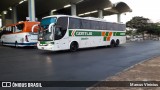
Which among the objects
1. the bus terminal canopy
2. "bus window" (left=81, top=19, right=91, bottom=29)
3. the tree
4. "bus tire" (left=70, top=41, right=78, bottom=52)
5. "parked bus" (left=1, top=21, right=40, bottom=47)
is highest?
the bus terminal canopy

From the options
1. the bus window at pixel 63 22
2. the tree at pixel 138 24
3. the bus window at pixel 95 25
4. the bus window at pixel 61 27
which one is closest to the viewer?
the bus window at pixel 61 27

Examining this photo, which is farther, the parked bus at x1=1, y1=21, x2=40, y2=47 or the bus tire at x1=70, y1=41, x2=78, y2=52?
the parked bus at x1=1, y1=21, x2=40, y2=47

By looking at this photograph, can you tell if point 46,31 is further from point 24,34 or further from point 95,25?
point 95,25

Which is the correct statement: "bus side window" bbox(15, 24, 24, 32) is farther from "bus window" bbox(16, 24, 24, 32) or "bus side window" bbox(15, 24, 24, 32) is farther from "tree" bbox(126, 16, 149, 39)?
"tree" bbox(126, 16, 149, 39)

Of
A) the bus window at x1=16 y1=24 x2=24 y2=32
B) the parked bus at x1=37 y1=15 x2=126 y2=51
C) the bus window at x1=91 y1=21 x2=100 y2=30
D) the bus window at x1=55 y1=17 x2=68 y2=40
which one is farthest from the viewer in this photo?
the bus window at x1=16 y1=24 x2=24 y2=32

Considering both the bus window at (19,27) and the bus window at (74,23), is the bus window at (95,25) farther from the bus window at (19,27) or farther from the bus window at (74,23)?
the bus window at (19,27)

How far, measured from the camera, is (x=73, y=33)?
18.5 metres

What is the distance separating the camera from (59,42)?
17.0m

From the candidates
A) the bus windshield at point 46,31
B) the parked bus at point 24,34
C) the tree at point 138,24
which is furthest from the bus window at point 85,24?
the tree at point 138,24

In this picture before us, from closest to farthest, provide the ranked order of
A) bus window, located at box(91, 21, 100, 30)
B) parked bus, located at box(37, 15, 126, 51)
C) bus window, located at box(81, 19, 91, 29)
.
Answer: parked bus, located at box(37, 15, 126, 51) < bus window, located at box(81, 19, 91, 29) < bus window, located at box(91, 21, 100, 30)

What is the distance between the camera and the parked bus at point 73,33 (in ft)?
54.7

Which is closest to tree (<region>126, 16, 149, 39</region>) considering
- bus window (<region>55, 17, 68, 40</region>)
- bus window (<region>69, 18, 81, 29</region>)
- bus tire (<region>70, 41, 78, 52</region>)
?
bus window (<region>69, 18, 81, 29</region>)

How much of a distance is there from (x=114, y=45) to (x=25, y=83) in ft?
63.0

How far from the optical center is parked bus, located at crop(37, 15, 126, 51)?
54.7 ft
